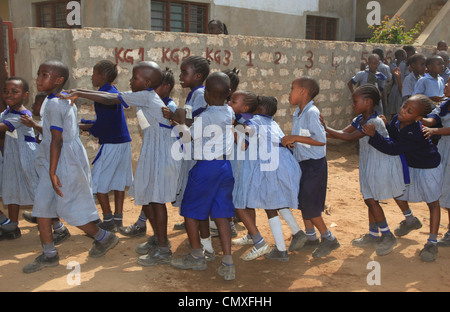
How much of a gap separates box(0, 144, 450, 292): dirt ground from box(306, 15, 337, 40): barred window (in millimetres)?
10418

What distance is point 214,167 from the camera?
357 centimetres

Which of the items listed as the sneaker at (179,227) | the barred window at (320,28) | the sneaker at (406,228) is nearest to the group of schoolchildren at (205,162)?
the sneaker at (406,228)

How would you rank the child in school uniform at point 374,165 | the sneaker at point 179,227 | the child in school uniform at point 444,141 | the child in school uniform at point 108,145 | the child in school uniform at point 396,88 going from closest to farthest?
the child in school uniform at point 374,165, the child in school uniform at point 444,141, the child in school uniform at point 108,145, the sneaker at point 179,227, the child in school uniform at point 396,88

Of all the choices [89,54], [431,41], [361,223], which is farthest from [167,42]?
[431,41]

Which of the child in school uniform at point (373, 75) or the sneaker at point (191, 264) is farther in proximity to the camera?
the child in school uniform at point (373, 75)

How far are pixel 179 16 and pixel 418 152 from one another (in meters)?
8.42

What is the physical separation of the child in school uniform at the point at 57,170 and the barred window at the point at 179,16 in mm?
7804

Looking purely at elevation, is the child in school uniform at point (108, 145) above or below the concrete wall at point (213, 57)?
below

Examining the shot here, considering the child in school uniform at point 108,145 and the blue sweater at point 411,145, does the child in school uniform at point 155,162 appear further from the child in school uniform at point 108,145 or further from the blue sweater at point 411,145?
the blue sweater at point 411,145

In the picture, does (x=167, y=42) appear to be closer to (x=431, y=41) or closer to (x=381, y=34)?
(x=381, y=34)

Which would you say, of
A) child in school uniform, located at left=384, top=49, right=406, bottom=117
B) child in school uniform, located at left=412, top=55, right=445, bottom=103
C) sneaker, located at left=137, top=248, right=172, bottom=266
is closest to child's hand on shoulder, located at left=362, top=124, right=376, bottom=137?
sneaker, located at left=137, top=248, right=172, bottom=266

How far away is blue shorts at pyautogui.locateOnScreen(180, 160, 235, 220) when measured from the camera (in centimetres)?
357

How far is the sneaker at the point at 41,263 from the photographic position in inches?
142

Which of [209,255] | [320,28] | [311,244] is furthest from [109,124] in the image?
[320,28]
